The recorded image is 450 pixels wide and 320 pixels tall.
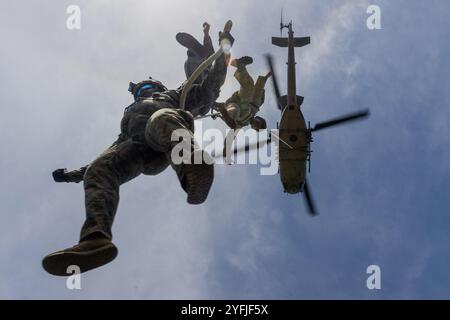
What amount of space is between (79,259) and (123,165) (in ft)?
6.52

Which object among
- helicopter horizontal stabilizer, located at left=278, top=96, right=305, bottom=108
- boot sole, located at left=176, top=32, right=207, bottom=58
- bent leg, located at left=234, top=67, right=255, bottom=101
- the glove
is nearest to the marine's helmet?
boot sole, located at left=176, top=32, right=207, bottom=58

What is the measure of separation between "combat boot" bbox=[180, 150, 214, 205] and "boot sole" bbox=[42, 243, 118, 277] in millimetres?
1036

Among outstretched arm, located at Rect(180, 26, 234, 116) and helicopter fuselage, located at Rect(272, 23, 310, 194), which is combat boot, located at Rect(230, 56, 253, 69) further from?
helicopter fuselage, located at Rect(272, 23, 310, 194)

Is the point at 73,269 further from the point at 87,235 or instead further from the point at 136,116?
the point at 136,116

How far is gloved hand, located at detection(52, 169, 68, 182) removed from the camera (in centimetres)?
903

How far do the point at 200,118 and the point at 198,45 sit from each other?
4.51ft

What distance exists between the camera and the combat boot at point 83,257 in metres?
6.13

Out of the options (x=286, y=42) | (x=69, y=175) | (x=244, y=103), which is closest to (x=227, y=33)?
(x=244, y=103)

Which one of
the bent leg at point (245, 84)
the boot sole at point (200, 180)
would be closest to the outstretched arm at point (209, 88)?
the bent leg at point (245, 84)

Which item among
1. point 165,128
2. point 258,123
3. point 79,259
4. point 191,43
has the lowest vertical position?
point 79,259

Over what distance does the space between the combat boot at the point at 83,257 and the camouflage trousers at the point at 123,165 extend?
0.25m

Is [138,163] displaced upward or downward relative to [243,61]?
downward

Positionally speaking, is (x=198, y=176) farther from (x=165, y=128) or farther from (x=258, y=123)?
(x=258, y=123)

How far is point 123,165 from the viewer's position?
7887mm
